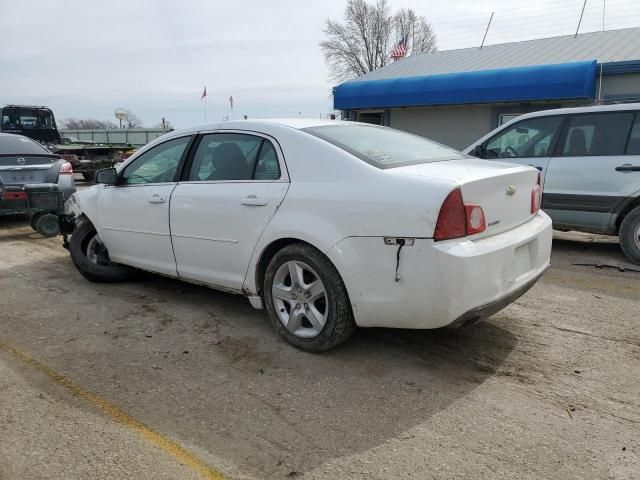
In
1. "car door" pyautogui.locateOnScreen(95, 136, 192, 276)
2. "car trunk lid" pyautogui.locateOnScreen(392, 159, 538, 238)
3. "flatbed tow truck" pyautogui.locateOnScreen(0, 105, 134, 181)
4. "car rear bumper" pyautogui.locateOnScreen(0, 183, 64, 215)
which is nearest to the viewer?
"car trunk lid" pyautogui.locateOnScreen(392, 159, 538, 238)

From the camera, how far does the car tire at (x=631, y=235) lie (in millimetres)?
6020

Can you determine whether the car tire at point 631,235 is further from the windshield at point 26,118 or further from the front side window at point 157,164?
the windshield at point 26,118

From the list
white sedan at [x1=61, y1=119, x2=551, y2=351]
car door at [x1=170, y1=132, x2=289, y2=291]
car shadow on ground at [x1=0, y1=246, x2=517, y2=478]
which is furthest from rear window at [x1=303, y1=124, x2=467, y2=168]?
car shadow on ground at [x1=0, y1=246, x2=517, y2=478]

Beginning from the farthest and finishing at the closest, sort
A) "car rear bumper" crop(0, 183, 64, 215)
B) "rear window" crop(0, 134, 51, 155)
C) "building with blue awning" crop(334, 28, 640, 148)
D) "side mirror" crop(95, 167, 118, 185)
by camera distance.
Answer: "building with blue awning" crop(334, 28, 640, 148) < "rear window" crop(0, 134, 51, 155) < "car rear bumper" crop(0, 183, 64, 215) < "side mirror" crop(95, 167, 118, 185)

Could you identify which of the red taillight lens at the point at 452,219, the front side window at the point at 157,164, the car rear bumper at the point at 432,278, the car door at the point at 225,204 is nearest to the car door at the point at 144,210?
the front side window at the point at 157,164

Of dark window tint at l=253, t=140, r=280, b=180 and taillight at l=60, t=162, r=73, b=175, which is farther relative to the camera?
taillight at l=60, t=162, r=73, b=175

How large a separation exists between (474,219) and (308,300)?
118 centimetres

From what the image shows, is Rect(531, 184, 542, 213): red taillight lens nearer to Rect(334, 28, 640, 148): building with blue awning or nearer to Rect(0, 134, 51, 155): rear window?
Rect(0, 134, 51, 155): rear window

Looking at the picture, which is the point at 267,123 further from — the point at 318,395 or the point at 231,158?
the point at 318,395

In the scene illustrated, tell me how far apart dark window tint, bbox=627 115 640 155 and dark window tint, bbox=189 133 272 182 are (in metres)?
4.49

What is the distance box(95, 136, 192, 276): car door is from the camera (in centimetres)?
455

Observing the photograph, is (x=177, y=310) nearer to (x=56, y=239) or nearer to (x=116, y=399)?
(x=116, y=399)

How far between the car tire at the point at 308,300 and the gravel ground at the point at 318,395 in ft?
0.47

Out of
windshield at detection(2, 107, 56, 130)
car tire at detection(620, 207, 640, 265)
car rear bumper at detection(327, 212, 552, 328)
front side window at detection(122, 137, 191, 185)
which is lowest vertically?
car tire at detection(620, 207, 640, 265)
